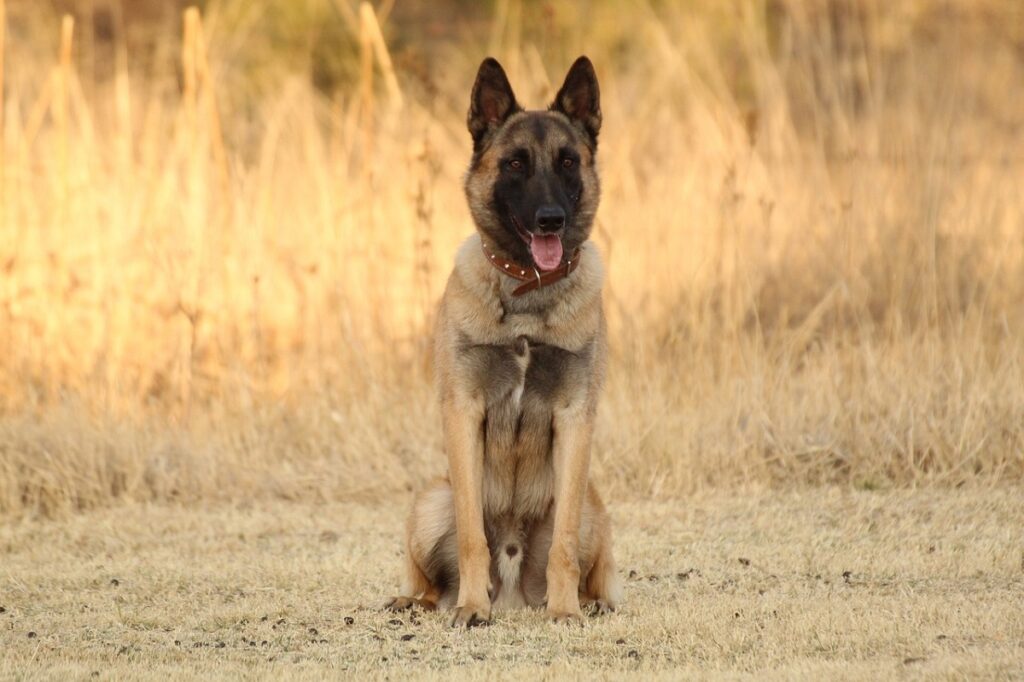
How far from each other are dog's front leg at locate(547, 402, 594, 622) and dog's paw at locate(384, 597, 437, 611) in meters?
0.46

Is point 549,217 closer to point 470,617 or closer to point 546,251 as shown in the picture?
point 546,251

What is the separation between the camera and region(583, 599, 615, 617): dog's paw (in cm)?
478

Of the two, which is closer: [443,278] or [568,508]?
[568,508]

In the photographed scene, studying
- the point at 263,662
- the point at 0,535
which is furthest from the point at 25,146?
the point at 263,662

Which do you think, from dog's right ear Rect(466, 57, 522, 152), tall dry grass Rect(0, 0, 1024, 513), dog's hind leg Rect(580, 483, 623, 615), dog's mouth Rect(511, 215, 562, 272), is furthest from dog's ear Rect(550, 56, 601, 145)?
tall dry grass Rect(0, 0, 1024, 513)

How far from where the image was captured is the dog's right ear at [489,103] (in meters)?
5.05

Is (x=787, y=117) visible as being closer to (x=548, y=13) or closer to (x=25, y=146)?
(x=548, y=13)

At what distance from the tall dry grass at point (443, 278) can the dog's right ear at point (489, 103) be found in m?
2.31

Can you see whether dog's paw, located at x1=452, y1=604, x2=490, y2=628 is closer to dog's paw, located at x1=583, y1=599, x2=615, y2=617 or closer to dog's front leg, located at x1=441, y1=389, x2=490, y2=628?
dog's front leg, located at x1=441, y1=389, x2=490, y2=628

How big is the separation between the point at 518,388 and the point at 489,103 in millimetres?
1104

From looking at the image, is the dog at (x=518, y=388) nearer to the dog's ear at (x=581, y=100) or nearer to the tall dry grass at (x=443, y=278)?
the dog's ear at (x=581, y=100)

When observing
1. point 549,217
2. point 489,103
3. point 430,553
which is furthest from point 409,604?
point 489,103

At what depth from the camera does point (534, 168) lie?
16.1ft

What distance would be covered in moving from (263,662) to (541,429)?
1.25 meters
